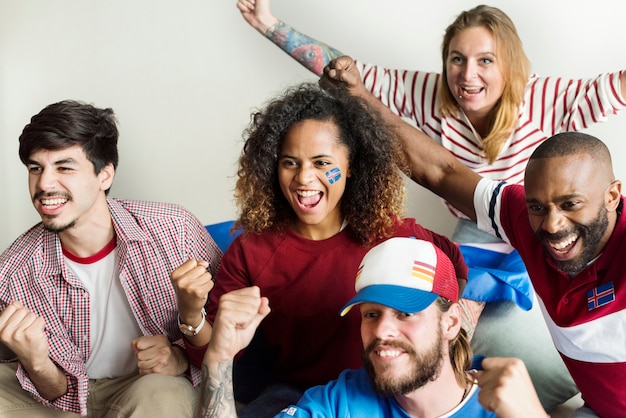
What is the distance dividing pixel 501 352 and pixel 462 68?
93cm

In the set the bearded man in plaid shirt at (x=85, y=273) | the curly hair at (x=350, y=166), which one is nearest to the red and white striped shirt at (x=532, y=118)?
the curly hair at (x=350, y=166)

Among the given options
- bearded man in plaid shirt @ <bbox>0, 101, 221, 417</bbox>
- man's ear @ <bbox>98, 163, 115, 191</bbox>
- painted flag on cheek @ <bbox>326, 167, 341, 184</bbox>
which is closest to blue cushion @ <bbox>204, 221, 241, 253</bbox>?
bearded man in plaid shirt @ <bbox>0, 101, 221, 417</bbox>

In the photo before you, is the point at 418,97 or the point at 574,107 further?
the point at 418,97

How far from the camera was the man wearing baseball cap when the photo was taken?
1.70 m

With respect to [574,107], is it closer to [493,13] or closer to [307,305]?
[493,13]

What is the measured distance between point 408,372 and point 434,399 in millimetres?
90

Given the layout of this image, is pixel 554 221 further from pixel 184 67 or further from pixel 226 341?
pixel 184 67

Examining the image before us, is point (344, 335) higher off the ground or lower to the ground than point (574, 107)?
lower

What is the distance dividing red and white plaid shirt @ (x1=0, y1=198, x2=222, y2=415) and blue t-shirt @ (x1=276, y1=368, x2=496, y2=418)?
63cm

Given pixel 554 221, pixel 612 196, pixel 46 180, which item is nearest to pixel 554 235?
pixel 554 221

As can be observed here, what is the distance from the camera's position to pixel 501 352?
2445 mm

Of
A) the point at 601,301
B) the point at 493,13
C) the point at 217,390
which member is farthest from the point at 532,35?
the point at 217,390

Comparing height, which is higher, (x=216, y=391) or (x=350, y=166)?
(x=350, y=166)

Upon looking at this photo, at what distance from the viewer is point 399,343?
1706mm
